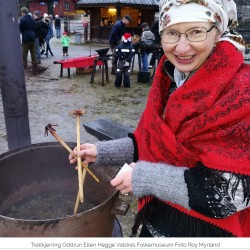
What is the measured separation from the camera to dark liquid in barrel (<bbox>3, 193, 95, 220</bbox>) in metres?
1.93

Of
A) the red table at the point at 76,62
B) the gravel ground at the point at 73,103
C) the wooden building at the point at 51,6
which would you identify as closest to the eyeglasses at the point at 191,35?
the gravel ground at the point at 73,103

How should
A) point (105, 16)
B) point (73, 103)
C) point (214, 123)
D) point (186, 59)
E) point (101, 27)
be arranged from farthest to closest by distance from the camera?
point (105, 16) < point (101, 27) < point (73, 103) < point (186, 59) < point (214, 123)

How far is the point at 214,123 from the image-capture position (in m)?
0.96

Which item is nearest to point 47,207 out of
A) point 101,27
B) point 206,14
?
point 206,14

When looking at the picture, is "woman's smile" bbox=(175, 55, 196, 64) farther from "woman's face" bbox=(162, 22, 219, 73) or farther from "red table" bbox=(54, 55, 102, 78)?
"red table" bbox=(54, 55, 102, 78)

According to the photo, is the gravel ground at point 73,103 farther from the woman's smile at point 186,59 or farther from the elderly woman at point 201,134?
the woman's smile at point 186,59

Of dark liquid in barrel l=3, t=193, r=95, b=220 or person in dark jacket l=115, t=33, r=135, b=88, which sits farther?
person in dark jacket l=115, t=33, r=135, b=88

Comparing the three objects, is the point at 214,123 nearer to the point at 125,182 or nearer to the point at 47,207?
the point at 125,182

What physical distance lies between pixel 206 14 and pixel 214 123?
17.6 inches

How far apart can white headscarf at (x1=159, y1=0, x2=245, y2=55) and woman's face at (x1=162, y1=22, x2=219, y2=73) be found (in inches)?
0.9

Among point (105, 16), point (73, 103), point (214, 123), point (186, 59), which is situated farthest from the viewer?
point (105, 16)

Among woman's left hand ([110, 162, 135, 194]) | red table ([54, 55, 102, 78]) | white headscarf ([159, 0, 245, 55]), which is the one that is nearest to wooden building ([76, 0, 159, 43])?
red table ([54, 55, 102, 78])

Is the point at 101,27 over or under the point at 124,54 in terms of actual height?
over
